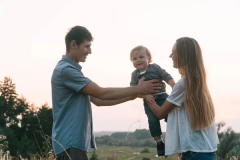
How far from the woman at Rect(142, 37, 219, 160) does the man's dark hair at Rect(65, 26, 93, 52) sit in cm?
116

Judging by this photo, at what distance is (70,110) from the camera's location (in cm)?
369

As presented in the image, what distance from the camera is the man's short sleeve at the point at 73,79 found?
147 inches

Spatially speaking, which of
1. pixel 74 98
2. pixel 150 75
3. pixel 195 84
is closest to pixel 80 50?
pixel 74 98

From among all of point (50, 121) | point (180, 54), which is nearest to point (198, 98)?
point (180, 54)

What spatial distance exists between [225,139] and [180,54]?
14.5 meters

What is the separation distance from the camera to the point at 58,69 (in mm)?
3881

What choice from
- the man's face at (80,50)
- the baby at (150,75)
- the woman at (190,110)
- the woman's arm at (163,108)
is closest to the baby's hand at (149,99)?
the woman's arm at (163,108)

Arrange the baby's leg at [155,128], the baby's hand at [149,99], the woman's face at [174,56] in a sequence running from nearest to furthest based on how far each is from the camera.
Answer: the woman's face at [174,56], the baby's hand at [149,99], the baby's leg at [155,128]

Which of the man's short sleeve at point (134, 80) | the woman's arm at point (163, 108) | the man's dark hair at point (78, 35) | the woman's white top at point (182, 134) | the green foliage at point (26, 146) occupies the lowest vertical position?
the green foliage at point (26, 146)

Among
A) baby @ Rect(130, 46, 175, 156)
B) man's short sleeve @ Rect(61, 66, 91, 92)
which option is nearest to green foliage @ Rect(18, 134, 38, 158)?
baby @ Rect(130, 46, 175, 156)

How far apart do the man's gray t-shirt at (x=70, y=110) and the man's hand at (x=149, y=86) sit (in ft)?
2.58

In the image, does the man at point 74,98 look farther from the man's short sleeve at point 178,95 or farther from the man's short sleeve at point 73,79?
the man's short sleeve at point 178,95

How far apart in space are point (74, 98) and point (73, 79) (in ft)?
0.73

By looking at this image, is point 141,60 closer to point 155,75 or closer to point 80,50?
point 155,75
